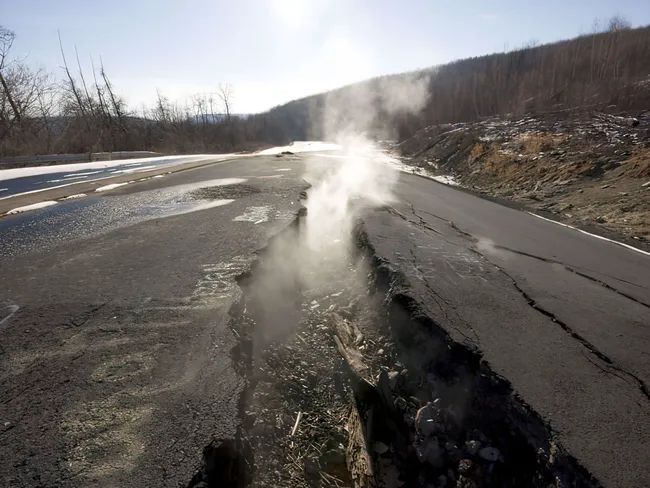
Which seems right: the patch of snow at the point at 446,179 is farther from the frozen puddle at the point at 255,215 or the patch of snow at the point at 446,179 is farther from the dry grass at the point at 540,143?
the frozen puddle at the point at 255,215

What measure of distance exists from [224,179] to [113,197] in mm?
3708

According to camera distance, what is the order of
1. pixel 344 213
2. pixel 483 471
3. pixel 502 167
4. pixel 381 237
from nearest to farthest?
pixel 483 471
pixel 381 237
pixel 344 213
pixel 502 167

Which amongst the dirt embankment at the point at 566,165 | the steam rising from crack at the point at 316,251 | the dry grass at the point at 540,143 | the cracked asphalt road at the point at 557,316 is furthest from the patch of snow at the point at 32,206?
the dry grass at the point at 540,143

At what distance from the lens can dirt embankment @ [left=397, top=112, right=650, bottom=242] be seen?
8.09 m

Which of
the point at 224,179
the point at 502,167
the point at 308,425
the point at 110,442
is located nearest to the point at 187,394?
the point at 110,442

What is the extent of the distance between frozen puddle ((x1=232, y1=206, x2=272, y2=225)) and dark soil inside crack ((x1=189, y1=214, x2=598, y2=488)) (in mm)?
2478

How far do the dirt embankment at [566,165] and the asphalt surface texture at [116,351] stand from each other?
24.0 ft

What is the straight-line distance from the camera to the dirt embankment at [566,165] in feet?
26.5

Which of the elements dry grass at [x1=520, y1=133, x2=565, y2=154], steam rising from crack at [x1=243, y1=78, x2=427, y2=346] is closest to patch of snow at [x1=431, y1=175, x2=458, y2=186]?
steam rising from crack at [x1=243, y1=78, x2=427, y2=346]

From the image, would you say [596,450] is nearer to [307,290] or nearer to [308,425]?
[308,425]

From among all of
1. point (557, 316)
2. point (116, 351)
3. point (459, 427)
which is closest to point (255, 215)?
point (116, 351)

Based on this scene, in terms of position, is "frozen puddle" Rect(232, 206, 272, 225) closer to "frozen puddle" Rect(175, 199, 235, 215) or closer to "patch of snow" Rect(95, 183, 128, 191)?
"frozen puddle" Rect(175, 199, 235, 215)

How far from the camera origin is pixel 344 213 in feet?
26.0

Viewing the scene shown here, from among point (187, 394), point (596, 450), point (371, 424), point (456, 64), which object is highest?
point (456, 64)
